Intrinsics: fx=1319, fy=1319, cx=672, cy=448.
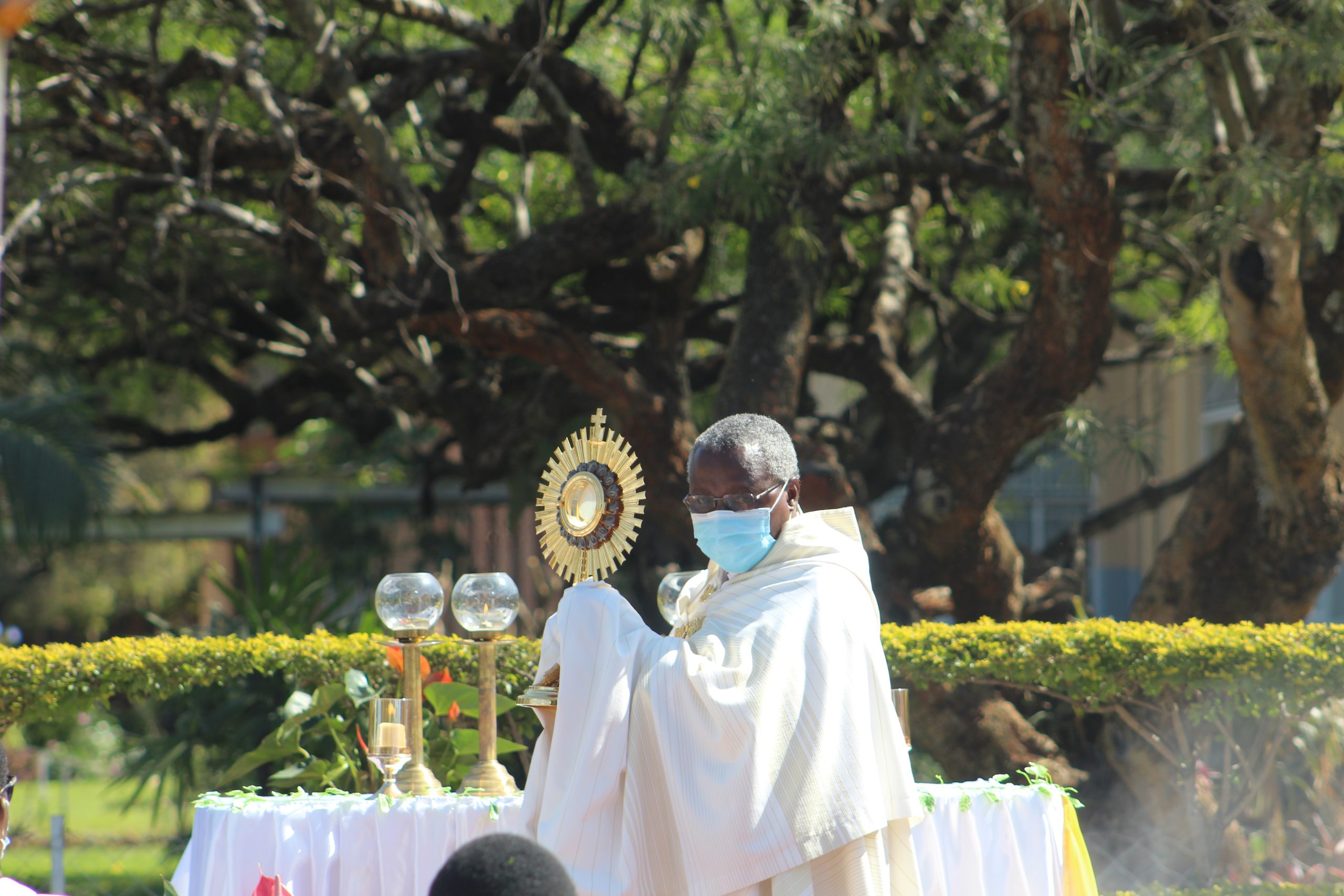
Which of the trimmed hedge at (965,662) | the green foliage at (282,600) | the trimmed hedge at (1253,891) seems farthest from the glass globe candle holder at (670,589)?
the green foliage at (282,600)

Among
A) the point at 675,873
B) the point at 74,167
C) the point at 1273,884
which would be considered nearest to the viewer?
the point at 675,873

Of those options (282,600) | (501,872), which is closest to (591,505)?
(501,872)

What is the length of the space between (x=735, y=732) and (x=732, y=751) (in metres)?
0.04

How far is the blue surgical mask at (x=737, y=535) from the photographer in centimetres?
303

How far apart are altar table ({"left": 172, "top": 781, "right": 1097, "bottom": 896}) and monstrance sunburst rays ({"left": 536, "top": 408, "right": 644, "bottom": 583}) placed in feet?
2.82

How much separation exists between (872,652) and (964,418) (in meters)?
5.05

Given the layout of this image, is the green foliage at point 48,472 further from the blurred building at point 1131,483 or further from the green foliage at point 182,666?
the blurred building at point 1131,483

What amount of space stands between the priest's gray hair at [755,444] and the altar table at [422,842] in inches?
54.1

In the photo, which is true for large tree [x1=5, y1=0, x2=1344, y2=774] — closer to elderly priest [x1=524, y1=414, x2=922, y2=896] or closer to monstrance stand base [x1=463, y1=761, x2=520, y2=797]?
monstrance stand base [x1=463, y1=761, x2=520, y2=797]

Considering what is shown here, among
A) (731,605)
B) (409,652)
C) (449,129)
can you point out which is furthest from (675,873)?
(449,129)

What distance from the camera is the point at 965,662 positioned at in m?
5.82

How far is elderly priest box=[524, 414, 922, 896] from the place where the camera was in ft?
9.04

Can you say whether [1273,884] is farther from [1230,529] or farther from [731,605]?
[731,605]

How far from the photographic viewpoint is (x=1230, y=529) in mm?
7832
